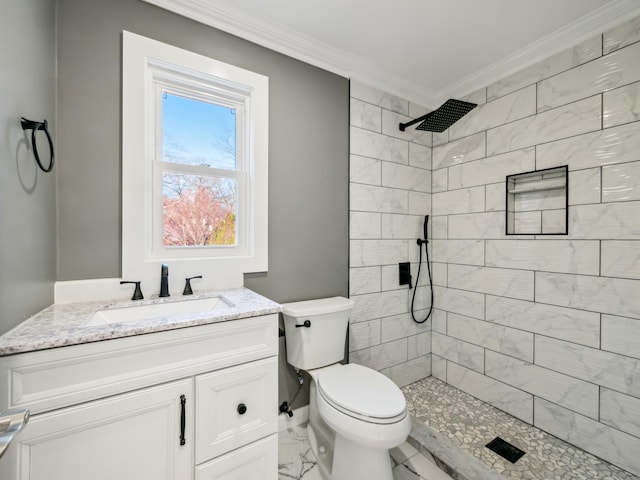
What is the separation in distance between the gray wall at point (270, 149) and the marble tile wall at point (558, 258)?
106 centimetres

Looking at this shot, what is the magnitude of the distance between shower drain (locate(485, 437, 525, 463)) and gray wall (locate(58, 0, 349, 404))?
117cm

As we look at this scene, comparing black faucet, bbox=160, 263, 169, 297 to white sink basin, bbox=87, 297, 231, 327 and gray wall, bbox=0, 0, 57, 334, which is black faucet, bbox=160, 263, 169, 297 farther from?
gray wall, bbox=0, 0, 57, 334

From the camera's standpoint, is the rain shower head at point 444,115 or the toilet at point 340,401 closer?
the toilet at point 340,401

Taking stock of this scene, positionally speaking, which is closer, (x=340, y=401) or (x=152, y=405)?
(x=152, y=405)

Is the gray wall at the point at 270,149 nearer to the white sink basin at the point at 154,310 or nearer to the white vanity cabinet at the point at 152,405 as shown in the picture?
the white sink basin at the point at 154,310

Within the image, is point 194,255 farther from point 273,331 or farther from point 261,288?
point 273,331

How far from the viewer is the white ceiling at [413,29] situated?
1.54m

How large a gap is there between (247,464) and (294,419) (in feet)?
2.43

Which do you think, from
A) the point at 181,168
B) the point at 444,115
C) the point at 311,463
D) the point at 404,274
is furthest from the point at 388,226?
the point at 311,463

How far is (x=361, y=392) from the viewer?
4.54ft

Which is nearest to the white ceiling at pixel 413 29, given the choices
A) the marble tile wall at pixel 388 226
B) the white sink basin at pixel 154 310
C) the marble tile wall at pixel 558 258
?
the marble tile wall at pixel 558 258

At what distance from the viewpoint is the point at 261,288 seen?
1.74 m

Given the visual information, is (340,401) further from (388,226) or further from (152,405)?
(388,226)

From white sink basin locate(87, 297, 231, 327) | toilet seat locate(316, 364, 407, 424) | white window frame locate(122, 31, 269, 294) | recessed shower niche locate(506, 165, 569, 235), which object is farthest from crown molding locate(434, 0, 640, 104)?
white sink basin locate(87, 297, 231, 327)
